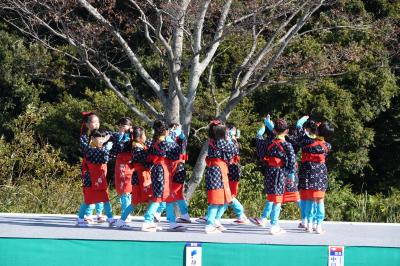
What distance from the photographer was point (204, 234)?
7586 mm

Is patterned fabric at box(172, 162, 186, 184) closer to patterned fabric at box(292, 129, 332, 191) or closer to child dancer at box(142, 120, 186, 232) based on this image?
child dancer at box(142, 120, 186, 232)

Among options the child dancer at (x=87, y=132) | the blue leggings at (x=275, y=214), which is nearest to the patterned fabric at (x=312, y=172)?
the blue leggings at (x=275, y=214)

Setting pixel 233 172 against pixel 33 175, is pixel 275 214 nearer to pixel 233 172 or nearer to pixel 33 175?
pixel 233 172

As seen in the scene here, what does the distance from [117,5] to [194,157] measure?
342 cm

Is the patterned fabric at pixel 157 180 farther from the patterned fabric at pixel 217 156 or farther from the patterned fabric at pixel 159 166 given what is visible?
the patterned fabric at pixel 217 156

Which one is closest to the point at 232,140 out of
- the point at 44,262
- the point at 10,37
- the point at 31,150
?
the point at 44,262

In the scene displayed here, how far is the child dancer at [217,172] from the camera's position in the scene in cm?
780

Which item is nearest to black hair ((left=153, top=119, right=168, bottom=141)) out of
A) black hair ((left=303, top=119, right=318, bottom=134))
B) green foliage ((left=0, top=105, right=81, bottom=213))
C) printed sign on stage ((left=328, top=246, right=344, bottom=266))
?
black hair ((left=303, top=119, right=318, bottom=134))

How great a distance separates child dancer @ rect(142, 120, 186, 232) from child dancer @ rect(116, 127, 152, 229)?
0.13 metres

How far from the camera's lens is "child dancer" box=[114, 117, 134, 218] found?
8.35 m

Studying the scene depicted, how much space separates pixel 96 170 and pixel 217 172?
4.39 ft

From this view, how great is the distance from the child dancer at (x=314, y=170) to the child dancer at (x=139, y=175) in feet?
5.52

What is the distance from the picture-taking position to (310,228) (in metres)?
8.15

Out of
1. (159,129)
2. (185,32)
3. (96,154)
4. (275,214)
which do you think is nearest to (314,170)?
(275,214)
